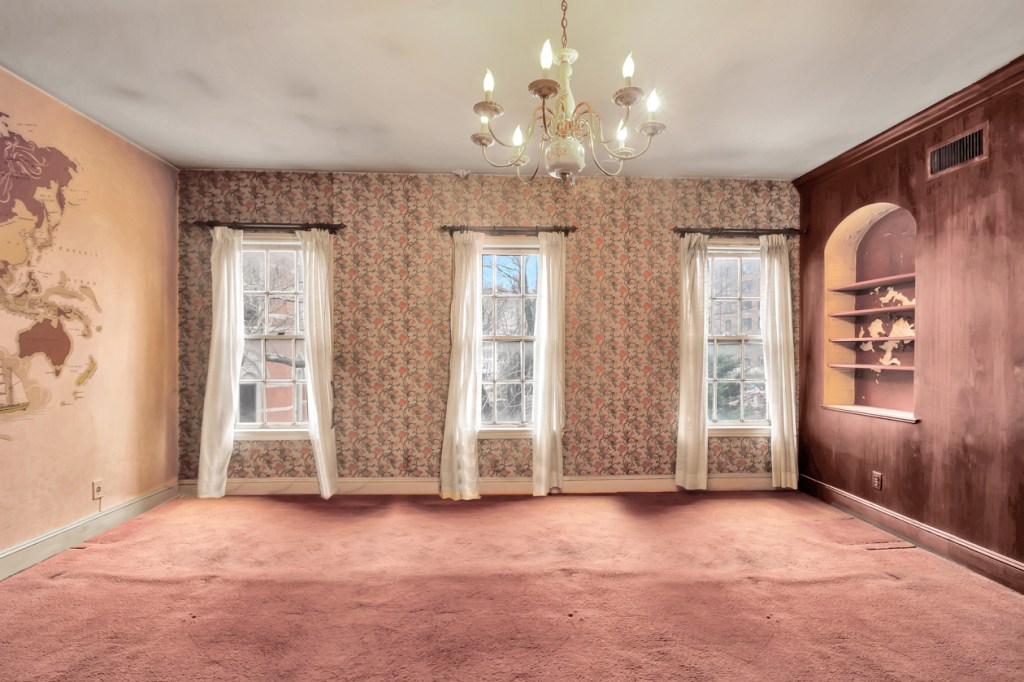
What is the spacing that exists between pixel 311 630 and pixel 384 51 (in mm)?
2916

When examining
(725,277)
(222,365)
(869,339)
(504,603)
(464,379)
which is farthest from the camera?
(725,277)

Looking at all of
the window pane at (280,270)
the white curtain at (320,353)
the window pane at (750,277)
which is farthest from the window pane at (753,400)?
the window pane at (280,270)

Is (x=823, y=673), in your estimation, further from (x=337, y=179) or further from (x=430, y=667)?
(x=337, y=179)

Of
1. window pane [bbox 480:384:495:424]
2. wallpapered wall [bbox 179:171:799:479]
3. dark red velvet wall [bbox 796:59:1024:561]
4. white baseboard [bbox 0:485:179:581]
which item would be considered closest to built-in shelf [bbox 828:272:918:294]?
dark red velvet wall [bbox 796:59:1024:561]

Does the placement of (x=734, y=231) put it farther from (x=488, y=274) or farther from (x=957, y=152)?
(x=488, y=274)

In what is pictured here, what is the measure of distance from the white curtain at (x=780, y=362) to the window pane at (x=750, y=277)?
0.18 meters

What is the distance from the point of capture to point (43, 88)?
2795 mm

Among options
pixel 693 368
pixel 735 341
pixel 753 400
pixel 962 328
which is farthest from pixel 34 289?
pixel 962 328

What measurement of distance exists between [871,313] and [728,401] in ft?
4.43

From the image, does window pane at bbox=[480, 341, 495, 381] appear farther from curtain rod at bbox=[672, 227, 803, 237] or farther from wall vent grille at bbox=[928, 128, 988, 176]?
wall vent grille at bbox=[928, 128, 988, 176]

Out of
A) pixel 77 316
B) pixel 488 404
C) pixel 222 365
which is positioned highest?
pixel 77 316

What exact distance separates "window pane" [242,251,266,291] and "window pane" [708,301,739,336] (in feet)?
13.9

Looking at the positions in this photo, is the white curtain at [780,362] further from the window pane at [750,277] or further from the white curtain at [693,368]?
the white curtain at [693,368]

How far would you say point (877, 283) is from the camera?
3.63 metres
